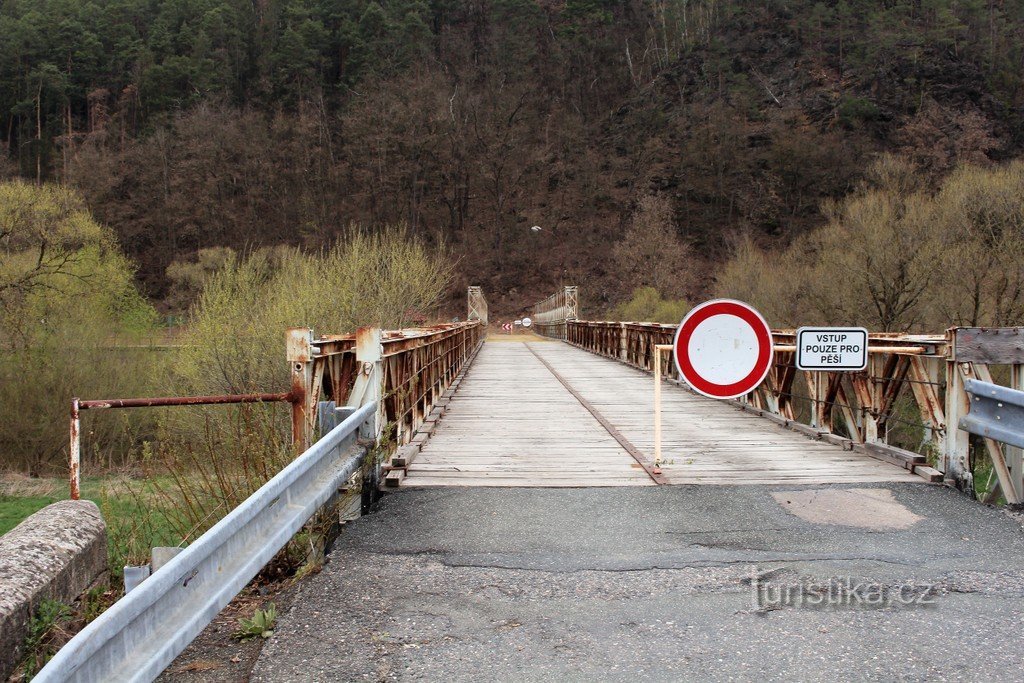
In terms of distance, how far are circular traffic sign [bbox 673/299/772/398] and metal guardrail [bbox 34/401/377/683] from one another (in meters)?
2.98

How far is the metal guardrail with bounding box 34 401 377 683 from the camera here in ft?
6.36

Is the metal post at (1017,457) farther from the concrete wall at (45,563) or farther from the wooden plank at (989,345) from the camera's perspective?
the concrete wall at (45,563)

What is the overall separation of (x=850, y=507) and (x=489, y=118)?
91402mm

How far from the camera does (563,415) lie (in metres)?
10.0

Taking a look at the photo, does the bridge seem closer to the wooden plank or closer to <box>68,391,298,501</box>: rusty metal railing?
the wooden plank

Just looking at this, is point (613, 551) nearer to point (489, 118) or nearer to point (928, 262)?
point (928, 262)

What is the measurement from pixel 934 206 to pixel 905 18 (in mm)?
79813

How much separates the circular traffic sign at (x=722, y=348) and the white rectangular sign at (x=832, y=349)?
1.01 ft

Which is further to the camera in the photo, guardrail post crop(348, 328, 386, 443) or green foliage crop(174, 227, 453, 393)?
green foliage crop(174, 227, 453, 393)

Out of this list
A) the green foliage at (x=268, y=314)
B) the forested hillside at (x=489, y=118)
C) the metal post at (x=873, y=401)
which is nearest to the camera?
the metal post at (x=873, y=401)

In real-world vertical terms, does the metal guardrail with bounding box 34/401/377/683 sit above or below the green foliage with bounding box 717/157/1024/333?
below

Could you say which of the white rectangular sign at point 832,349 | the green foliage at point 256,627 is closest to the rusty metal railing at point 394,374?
the green foliage at point 256,627

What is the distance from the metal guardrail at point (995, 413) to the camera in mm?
4828

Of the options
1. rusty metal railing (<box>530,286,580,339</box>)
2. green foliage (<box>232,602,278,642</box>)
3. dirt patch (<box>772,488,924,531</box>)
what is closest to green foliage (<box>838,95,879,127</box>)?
rusty metal railing (<box>530,286,580,339</box>)
